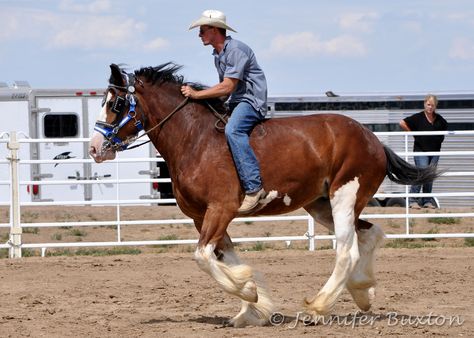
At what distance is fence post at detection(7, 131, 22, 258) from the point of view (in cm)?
1240

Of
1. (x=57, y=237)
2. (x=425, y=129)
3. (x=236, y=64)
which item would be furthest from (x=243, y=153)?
(x=57, y=237)

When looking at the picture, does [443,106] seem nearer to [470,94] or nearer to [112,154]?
[470,94]

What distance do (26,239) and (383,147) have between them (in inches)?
333

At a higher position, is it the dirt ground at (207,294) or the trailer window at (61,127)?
the trailer window at (61,127)

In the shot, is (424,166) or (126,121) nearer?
(126,121)

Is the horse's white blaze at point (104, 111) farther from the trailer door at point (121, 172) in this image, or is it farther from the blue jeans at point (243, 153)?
the trailer door at point (121, 172)

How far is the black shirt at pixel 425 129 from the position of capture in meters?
13.9

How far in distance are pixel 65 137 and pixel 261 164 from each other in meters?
11.3

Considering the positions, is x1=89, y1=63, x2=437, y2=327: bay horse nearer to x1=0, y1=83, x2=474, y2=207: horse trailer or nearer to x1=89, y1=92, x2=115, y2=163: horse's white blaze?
x1=89, y1=92, x2=115, y2=163: horse's white blaze

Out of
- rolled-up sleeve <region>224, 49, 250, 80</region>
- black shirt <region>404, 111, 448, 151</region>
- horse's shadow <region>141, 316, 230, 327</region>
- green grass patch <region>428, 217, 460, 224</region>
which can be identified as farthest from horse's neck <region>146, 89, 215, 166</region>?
green grass patch <region>428, 217, 460, 224</region>

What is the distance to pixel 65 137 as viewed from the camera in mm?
18156

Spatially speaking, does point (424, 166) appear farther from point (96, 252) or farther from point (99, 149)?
point (99, 149)

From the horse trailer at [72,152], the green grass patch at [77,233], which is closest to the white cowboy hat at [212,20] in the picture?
the green grass patch at [77,233]

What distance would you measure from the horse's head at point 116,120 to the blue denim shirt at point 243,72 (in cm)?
74
